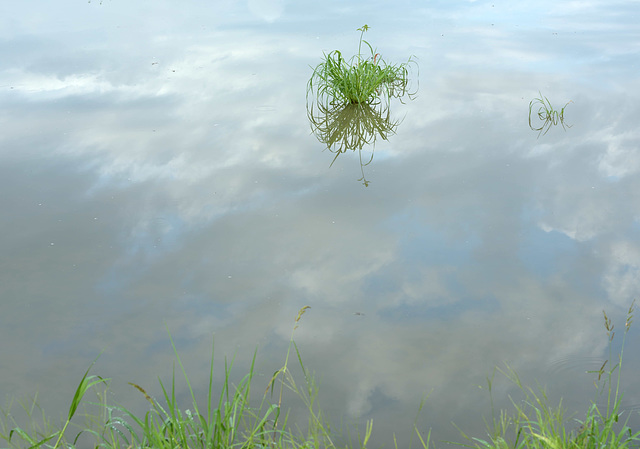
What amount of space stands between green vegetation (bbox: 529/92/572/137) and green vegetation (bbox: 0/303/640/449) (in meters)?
2.24

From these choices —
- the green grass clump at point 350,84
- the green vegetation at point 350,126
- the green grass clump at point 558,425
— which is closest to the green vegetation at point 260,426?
the green grass clump at point 558,425

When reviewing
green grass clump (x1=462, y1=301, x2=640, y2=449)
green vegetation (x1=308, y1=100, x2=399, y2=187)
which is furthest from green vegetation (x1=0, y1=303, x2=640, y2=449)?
green vegetation (x1=308, y1=100, x2=399, y2=187)

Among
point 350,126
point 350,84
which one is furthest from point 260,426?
point 350,84

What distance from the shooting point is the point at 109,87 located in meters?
4.88

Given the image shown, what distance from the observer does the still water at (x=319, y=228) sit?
2.19 metres

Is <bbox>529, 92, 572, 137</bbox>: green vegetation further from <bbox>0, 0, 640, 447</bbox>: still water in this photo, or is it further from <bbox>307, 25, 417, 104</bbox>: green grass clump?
<bbox>307, 25, 417, 104</bbox>: green grass clump

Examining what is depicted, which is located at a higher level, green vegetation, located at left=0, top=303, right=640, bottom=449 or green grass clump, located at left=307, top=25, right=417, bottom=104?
green grass clump, located at left=307, top=25, right=417, bottom=104

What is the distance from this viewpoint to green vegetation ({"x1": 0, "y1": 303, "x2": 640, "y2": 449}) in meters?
1.48

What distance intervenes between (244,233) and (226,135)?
1.29 m

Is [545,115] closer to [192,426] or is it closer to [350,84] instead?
[350,84]

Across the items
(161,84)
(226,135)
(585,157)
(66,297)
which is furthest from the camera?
(161,84)

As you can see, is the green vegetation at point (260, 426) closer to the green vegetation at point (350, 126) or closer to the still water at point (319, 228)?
the still water at point (319, 228)

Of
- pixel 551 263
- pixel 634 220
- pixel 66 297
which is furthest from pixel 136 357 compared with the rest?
pixel 634 220

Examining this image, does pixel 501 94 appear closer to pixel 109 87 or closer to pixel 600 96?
pixel 600 96
